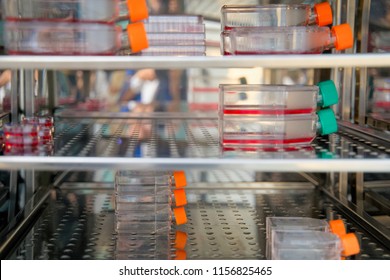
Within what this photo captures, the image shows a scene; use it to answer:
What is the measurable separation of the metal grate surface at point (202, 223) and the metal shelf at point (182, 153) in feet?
1.00

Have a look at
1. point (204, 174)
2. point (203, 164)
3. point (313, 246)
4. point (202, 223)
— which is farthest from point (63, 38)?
point (204, 174)

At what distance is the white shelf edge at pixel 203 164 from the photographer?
150cm

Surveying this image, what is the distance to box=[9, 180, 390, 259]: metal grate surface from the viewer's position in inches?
72.0

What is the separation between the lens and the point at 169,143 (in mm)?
1854

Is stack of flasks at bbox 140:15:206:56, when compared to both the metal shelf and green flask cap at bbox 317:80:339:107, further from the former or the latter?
green flask cap at bbox 317:80:339:107

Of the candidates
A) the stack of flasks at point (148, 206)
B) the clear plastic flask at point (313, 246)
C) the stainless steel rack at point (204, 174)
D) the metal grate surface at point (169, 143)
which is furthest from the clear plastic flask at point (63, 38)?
the clear plastic flask at point (313, 246)

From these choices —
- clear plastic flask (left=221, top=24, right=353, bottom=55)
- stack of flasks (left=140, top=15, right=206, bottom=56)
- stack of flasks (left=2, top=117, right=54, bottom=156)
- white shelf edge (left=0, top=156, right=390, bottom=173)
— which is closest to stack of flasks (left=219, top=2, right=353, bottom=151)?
clear plastic flask (left=221, top=24, right=353, bottom=55)

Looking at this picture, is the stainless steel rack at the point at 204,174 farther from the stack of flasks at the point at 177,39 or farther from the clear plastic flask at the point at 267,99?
the stack of flasks at the point at 177,39

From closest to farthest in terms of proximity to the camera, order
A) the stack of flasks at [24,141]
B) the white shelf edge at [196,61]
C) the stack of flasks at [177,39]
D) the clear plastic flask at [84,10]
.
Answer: the white shelf edge at [196,61], the stack of flasks at [24,141], the clear plastic flask at [84,10], the stack of flasks at [177,39]

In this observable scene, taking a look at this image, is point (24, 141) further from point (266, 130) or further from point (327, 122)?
point (327, 122)

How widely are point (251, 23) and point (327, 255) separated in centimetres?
80

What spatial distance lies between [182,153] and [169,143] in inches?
7.6

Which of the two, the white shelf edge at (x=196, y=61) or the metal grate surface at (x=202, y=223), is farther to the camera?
the metal grate surface at (x=202, y=223)
